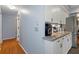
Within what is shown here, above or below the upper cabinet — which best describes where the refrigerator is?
below

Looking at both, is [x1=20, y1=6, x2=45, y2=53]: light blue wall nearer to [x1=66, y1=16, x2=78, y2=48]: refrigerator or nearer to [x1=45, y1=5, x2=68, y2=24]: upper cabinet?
[x1=45, y1=5, x2=68, y2=24]: upper cabinet

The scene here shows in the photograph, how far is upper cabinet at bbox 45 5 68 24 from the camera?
6.42 ft

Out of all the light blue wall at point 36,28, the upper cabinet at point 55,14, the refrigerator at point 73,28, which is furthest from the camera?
the refrigerator at point 73,28

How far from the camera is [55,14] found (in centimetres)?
234

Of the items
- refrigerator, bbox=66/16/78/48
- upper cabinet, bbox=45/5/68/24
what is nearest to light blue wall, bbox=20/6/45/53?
upper cabinet, bbox=45/5/68/24

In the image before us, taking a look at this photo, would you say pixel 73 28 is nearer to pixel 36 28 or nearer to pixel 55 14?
pixel 55 14

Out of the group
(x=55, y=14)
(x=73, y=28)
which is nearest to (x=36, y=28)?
(x=55, y=14)

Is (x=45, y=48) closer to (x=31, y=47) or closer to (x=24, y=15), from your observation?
(x=31, y=47)

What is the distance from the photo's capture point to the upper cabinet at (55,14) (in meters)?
1.96

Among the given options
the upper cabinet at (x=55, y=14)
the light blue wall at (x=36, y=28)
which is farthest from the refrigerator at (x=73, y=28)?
the light blue wall at (x=36, y=28)

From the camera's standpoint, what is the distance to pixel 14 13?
1713 mm

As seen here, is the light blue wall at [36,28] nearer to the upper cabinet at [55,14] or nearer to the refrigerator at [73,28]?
the upper cabinet at [55,14]
